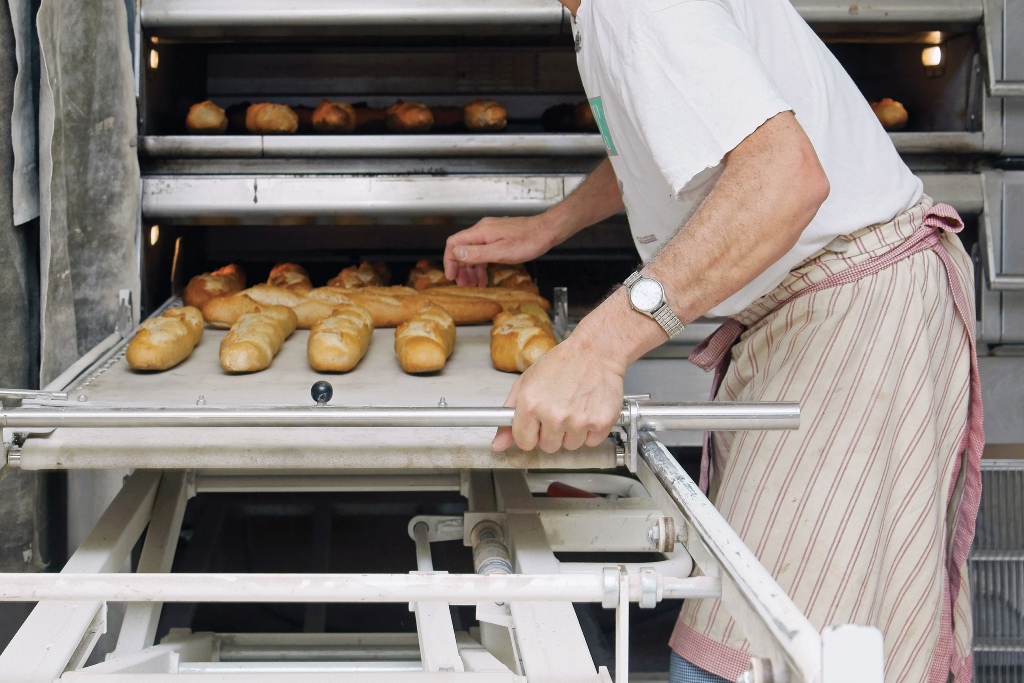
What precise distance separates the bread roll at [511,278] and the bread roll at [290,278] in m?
0.45

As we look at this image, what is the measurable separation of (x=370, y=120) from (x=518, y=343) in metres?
1.04

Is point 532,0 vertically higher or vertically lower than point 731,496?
higher

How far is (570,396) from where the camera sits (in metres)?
1.01

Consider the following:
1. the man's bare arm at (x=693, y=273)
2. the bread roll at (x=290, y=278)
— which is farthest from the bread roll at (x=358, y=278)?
the man's bare arm at (x=693, y=273)

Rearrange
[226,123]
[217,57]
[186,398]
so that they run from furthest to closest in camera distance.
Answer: [217,57], [226,123], [186,398]

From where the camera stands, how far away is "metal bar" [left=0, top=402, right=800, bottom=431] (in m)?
0.99

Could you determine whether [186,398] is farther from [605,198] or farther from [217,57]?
[217,57]

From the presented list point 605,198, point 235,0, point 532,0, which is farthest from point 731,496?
point 235,0

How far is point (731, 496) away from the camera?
1.41 m

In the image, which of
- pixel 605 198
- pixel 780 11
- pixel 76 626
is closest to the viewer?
pixel 76 626

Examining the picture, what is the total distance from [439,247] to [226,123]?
69 cm

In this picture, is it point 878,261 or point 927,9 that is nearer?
point 878,261

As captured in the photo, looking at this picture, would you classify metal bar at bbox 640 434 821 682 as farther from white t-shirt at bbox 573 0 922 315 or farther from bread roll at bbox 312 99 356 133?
bread roll at bbox 312 99 356 133

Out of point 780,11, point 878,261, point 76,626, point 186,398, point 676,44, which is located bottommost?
point 76,626
